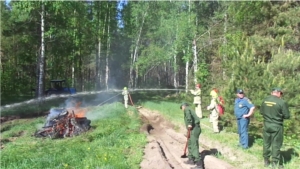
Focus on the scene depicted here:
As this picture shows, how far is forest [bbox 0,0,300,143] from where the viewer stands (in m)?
12.0

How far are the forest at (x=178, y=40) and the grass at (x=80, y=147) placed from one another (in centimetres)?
423

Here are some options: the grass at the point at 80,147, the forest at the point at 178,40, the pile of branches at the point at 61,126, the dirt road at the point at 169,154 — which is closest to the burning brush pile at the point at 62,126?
the pile of branches at the point at 61,126

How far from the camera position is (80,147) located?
1109 centimetres

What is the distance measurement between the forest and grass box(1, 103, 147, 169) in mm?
4227

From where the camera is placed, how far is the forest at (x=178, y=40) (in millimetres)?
12023

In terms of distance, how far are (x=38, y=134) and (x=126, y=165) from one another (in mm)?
6576

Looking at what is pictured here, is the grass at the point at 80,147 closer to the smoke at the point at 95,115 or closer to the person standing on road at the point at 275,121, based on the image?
the smoke at the point at 95,115

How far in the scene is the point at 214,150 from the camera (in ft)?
36.3

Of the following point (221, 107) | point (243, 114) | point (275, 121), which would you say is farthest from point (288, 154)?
point (221, 107)

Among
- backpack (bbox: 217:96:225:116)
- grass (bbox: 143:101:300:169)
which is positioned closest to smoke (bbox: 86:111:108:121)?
grass (bbox: 143:101:300:169)

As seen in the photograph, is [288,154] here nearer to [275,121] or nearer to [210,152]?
[275,121]

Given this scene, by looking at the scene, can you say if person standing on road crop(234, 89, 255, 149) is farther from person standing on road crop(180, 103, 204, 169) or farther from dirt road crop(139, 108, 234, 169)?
person standing on road crop(180, 103, 204, 169)

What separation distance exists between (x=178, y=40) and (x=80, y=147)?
19132mm

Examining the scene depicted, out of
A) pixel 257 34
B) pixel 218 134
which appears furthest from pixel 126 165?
pixel 257 34
